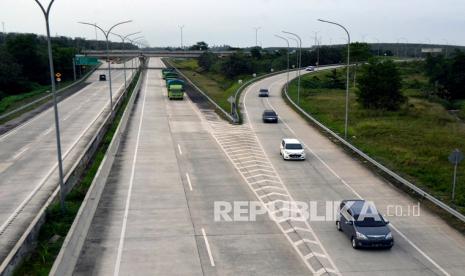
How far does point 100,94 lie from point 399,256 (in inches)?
2676

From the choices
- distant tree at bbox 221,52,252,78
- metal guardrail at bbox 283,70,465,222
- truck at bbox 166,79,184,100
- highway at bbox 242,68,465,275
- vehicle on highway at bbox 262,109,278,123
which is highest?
distant tree at bbox 221,52,252,78

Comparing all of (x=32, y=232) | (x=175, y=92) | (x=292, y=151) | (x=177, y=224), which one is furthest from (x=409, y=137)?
(x=175, y=92)

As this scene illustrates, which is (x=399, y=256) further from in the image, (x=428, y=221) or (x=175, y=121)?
(x=175, y=121)

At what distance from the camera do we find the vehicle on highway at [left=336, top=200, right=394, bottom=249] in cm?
1900

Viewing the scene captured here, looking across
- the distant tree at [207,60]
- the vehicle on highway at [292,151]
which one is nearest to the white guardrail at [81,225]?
the vehicle on highway at [292,151]

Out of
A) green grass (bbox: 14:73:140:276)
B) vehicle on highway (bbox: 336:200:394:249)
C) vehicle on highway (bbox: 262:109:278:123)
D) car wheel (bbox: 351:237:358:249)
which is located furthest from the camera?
vehicle on highway (bbox: 262:109:278:123)

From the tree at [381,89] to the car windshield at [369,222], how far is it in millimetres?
41320

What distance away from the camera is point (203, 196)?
26.0 meters

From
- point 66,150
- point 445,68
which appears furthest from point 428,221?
point 445,68

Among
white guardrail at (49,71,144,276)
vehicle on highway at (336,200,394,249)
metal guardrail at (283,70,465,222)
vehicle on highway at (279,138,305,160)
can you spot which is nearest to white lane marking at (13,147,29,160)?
white guardrail at (49,71,144,276)

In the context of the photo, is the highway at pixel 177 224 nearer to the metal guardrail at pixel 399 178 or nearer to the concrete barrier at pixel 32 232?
the concrete barrier at pixel 32 232

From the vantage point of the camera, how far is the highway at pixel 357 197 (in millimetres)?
17875

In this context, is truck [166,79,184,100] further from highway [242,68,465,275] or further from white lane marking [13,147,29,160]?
white lane marking [13,147,29,160]

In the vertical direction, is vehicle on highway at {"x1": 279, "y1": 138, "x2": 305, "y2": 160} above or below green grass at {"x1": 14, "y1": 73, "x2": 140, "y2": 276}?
above
